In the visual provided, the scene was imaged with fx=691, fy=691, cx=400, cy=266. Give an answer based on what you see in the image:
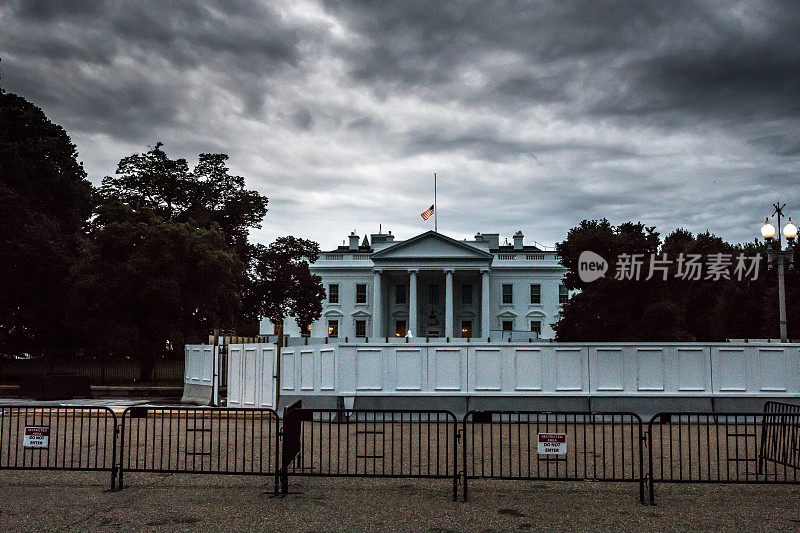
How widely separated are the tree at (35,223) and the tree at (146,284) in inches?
108

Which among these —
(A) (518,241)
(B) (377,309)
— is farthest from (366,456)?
(A) (518,241)

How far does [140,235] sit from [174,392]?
8.15 metres

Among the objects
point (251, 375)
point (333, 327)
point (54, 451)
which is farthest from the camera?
point (333, 327)

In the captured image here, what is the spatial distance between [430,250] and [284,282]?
1855 cm

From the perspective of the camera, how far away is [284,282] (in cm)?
5950

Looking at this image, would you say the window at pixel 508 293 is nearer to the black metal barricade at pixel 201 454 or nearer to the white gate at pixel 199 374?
the white gate at pixel 199 374

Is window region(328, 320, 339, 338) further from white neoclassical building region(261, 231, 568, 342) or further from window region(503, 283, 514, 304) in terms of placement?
window region(503, 283, 514, 304)

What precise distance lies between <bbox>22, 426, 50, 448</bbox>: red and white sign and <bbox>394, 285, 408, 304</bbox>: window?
67877 millimetres

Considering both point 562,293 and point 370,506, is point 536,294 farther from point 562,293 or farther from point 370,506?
point 370,506

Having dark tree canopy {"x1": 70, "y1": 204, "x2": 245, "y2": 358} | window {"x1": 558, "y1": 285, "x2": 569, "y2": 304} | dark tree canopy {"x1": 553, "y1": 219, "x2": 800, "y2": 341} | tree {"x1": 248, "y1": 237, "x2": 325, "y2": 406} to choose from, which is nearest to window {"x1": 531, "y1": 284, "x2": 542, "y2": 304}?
window {"x1": 558, "y1": 285, "x2": 569, "y2": 304}

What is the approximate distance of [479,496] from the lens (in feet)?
28.5

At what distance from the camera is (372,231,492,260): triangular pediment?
71.8 meters

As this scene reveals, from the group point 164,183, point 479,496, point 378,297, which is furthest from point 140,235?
point 378,297

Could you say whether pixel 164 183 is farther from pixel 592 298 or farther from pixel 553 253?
pixel 553 253
